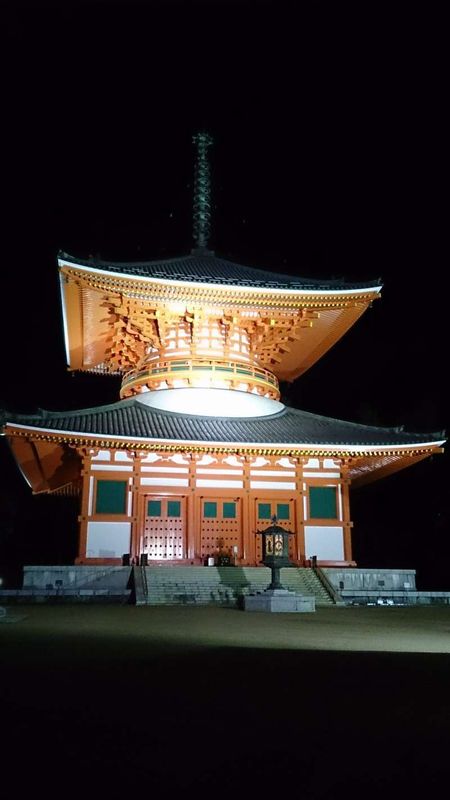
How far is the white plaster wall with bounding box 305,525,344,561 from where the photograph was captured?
23.4m

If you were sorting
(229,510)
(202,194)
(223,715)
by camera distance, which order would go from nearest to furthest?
(223,715) < (229,510) < (202,194)

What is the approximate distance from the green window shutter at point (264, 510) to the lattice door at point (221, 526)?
0.79 metres

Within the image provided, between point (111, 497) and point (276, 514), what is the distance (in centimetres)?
610

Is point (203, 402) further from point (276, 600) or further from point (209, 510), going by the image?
point (276, 600)

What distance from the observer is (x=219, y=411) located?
25172 mm

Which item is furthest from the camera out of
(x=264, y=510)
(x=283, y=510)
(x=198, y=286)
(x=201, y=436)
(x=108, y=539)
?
(x=283, y=510)

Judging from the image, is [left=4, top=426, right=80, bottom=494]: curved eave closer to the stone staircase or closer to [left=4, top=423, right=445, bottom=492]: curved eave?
[left=4, top=423, right=445, bottom=492]: curved eave

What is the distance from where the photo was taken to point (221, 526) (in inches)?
911

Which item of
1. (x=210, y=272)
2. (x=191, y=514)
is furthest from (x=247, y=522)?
(x=210, y=272)

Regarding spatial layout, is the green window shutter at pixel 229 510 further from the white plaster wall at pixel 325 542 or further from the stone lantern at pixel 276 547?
the stone lantern at pixel 276 547

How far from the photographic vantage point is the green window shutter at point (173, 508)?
22.8 m

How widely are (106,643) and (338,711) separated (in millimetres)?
5040

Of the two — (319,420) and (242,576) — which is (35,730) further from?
(319,420)

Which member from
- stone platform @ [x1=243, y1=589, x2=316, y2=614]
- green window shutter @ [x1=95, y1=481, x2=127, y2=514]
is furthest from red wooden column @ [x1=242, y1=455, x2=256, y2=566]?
stone platform @ [x1=243, y1=589, x2=316, y2=614]
